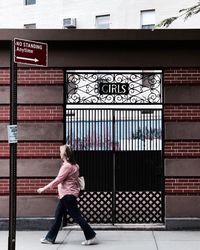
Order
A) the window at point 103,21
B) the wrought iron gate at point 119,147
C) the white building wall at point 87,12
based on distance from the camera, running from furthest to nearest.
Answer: the window at point 103,21
the white building wall at point 87,12
the wrought iron gate at point 119,147

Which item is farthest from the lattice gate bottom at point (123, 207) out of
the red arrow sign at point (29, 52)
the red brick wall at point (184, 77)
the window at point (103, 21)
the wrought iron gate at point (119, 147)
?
the window at point (103, 21)

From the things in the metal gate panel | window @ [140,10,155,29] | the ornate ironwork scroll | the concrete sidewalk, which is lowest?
the concrete sidewalk

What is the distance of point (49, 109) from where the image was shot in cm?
1118

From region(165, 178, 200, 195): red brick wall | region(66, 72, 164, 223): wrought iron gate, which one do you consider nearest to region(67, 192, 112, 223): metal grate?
region(66, 72, 164, 223): wrought iron gate

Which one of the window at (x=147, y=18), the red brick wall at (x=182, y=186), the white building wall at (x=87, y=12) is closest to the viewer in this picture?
the red brick wall at (x=182, y=186)

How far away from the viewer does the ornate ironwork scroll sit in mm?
11273

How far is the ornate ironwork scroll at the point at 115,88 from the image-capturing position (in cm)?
1127

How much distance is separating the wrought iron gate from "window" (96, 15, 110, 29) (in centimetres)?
2149

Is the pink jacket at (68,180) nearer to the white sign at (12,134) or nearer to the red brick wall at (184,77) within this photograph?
the white sign at (12,134)

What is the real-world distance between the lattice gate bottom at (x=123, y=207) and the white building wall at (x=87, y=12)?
65.1 feet

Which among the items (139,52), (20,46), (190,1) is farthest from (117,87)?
(190,1)

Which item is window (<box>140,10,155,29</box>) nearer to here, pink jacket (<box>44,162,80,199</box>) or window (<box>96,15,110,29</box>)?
window (<box>96,15,110,29</box>)

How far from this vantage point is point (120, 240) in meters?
10.1

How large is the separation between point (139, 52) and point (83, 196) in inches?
125
